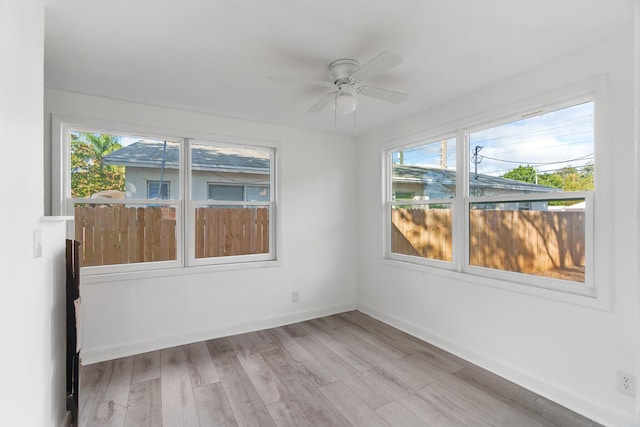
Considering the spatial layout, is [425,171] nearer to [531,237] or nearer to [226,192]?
[531,237]

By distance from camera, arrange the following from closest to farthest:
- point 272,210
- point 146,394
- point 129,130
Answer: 1. point 146,394
2. point 129,130
3. point 272,210

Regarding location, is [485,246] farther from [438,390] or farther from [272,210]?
[272,210]

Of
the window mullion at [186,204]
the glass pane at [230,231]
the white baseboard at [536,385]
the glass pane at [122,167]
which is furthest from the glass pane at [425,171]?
the glass pane at [122,167]

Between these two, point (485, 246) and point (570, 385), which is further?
point (485, 246)

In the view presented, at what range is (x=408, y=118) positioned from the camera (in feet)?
11.5

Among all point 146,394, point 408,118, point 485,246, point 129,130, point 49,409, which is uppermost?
point 408,118

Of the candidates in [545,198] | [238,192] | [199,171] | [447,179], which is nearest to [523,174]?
[545,198]

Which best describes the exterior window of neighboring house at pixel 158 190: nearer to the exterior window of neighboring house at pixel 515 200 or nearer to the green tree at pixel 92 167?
the green tree at pixel 92 167

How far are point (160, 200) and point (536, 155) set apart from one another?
3.51m

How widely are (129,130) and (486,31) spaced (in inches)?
123

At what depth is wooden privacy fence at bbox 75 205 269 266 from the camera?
2922 millimetres

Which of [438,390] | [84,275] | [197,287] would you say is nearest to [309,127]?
[197,287]

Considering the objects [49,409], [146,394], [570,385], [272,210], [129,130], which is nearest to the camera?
[49,409]

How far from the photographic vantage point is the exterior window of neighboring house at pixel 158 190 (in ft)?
10.4
